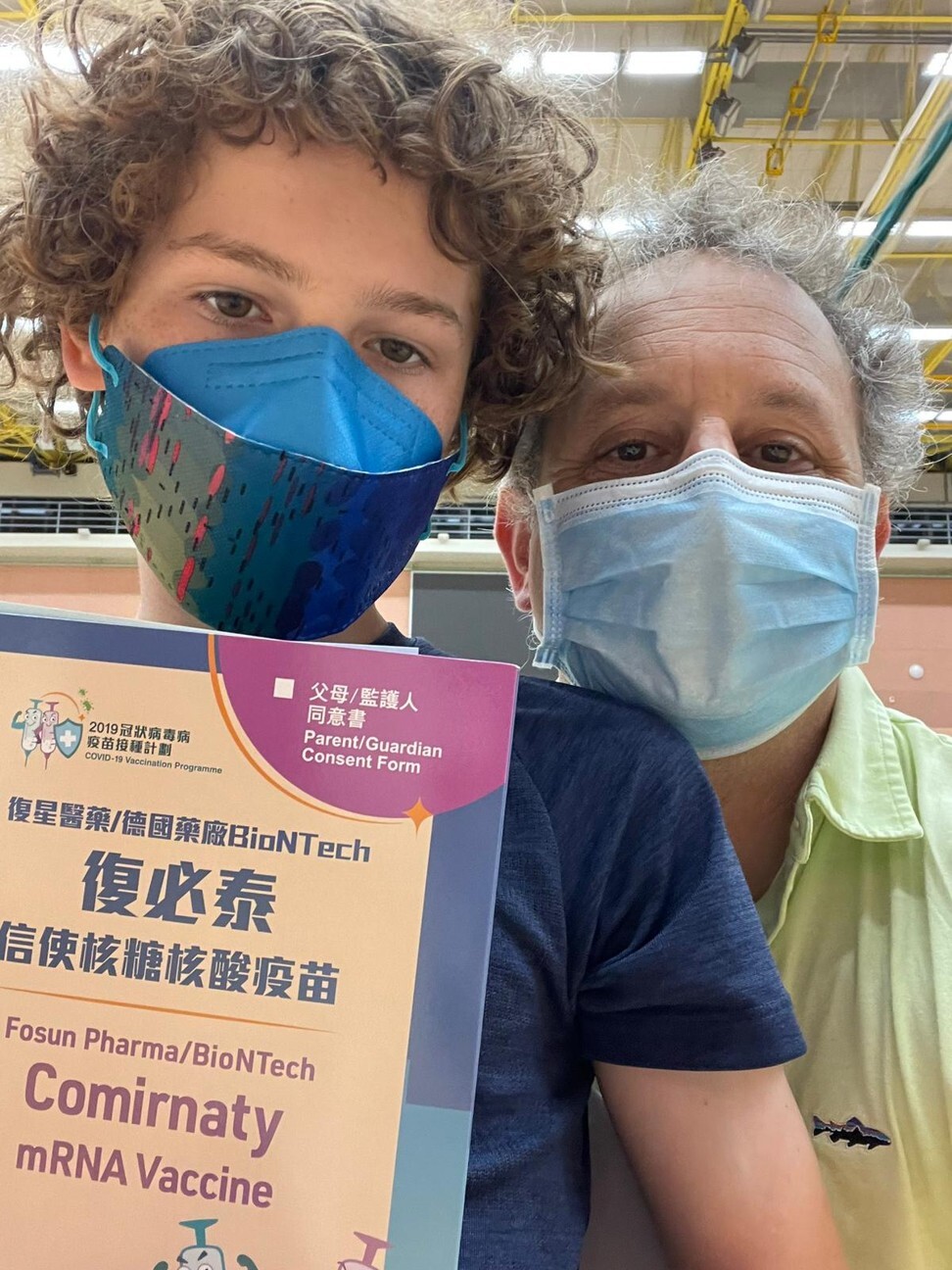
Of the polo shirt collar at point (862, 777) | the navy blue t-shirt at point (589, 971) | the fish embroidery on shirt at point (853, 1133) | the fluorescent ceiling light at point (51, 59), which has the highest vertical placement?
the fluorescent ceiling light at point (51, 59)

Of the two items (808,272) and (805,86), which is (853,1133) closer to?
(808,272)

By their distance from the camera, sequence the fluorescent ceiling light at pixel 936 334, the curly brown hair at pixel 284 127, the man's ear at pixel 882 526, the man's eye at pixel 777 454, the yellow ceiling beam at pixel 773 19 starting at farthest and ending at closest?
the fluorescent ceiling light at pixel 936 334 < the yellow ceiling beam at pixel 773 19 < the man's ear at pixel 882 526 < the man's eye at pixel 777 454 < the curly brown hair at pixel 284 127

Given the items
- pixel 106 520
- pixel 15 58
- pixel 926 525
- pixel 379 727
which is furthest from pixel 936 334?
pixel 379 727

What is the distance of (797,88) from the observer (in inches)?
159

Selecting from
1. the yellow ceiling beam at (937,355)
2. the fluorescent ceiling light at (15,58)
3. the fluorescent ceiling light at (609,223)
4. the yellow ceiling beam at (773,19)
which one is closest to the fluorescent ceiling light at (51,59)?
the fluorescent ceiling light at (15,58)

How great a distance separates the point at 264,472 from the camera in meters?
0.79

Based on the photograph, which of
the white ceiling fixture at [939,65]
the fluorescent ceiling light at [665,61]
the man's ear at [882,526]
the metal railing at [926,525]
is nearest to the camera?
the man's ear at [882,526]

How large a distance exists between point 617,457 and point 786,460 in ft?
0.60

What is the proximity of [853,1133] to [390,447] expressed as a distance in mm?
773

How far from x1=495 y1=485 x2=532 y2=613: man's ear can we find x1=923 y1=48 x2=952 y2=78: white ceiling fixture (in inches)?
129

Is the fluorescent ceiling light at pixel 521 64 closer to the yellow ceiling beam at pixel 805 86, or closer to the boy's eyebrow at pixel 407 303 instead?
the boy's eyebrow at pixel 407 303

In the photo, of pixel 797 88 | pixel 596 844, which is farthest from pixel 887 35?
Answer: pixel 596 844

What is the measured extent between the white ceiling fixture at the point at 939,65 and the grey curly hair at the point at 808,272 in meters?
2.88

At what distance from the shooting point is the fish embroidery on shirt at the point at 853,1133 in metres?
0.97
